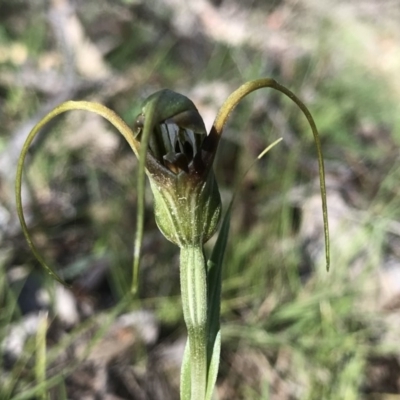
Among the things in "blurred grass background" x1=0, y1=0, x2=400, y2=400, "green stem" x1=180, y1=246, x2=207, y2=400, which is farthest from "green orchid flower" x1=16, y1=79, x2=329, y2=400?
"blurred grass background" x1=0, y1=0, x2=400, y2=400

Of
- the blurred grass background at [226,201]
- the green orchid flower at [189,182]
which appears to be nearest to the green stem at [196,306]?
the green orchid flower at [189,182]

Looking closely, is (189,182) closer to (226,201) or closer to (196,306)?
(196,306)

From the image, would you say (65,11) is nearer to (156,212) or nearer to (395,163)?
(395,163)

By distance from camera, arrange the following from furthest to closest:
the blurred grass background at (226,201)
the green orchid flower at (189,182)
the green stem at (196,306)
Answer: the blurred grass background at (226,201)
the green stem at (196,306)
the green orchid flower at (189,182)

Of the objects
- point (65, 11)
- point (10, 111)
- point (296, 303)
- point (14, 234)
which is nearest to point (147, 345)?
point (296, 303)

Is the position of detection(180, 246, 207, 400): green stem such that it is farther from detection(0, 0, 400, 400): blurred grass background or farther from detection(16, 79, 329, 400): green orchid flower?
detection(0, 0, 400, 400): blurred grass background

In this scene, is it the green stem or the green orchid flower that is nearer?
the green orchid flower

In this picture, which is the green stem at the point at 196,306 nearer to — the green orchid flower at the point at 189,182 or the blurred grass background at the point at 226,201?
the green orchid flower at the point at 189,182

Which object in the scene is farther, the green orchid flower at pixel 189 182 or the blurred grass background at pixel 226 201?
the blurred grass background at pixel 226 201
